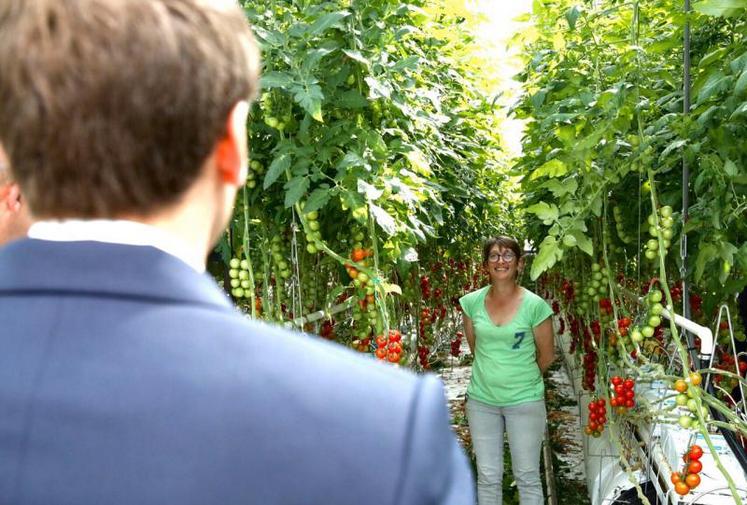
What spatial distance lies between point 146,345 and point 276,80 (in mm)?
1585

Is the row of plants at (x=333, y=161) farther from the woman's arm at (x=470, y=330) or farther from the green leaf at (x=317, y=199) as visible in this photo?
the woman's arm at (x=470, y=330)

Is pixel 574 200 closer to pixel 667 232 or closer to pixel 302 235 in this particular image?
pixel 667 232

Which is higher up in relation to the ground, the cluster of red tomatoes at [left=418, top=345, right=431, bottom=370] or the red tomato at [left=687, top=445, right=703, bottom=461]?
the red tomato at [left=687, top=445, right=703, bottom=461]

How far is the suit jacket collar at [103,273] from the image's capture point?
58 cm

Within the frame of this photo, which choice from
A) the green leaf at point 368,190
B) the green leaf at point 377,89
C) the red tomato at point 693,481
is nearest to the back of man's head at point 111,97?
the green leaf at point 368,190

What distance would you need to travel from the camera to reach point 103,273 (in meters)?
0.58

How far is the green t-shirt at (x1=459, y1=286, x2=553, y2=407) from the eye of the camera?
3.31 meters

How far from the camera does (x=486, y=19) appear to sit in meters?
4.33

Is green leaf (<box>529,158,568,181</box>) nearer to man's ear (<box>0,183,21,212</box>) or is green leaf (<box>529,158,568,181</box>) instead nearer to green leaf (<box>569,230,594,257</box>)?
green leaf (<box>569,230,594,257</box>)

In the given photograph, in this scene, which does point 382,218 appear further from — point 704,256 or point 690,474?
point 690,474

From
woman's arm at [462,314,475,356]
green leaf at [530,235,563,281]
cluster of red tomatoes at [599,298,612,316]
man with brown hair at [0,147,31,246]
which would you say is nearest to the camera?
man with brown hair at [0,147,31,246]

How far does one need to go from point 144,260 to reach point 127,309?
38 millimetres

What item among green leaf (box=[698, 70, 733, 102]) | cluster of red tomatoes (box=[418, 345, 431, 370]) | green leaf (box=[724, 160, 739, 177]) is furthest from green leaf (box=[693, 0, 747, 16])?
cluster of red tomatoes (box=[418, 345, 431, 370])

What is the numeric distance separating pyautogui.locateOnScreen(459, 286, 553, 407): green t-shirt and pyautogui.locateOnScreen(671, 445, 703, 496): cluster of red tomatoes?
1.13 meters
